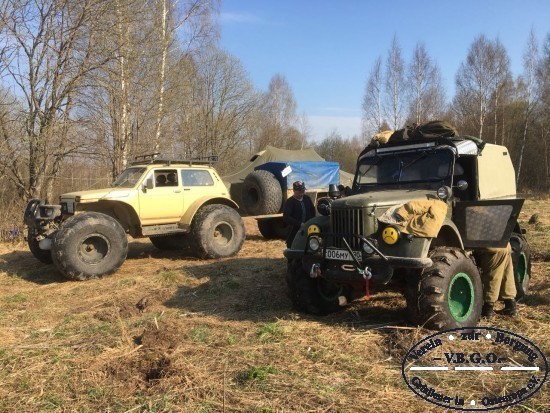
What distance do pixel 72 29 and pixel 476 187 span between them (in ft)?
35.2

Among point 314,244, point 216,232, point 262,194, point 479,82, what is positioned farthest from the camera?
point 479,82

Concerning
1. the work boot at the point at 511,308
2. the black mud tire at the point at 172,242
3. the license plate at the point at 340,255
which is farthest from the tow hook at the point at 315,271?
the black mud tire at the point at 172,242

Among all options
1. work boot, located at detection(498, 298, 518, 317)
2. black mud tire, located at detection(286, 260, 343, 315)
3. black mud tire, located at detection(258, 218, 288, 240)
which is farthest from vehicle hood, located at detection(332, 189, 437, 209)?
black mud tire, located at detection(258, 218, 288, 240)

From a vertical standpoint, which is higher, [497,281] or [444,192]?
[444,192]

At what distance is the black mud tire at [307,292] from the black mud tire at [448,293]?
3.86ft

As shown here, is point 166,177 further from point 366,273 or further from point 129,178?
point 366,273

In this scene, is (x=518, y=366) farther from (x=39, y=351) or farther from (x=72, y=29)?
(x=72, y=29)

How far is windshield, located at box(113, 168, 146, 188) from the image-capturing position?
9.23 m

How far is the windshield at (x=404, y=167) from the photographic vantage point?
218 inches

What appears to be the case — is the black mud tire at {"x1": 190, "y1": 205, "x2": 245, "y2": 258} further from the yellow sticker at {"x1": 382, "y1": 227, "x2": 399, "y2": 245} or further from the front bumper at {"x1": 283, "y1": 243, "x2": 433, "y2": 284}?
the yellow sticker at {"x1": 382, "y1": 227, "x2": 399, "y2": 245}

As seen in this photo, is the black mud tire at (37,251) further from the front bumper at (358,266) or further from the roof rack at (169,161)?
the front bumper at (358,266)

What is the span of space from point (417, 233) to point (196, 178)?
642 centimetres

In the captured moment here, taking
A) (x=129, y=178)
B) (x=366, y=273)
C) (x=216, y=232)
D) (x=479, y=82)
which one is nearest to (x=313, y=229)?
(x=366, y=273)

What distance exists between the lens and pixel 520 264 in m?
6.24
